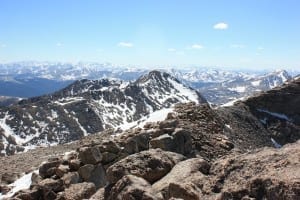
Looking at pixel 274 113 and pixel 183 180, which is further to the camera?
pixel 274 113

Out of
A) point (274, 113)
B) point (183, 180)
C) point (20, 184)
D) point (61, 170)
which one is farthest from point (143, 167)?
point (274, 113)

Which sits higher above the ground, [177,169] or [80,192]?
[177,169]

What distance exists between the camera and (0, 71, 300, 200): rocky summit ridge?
34.4ft

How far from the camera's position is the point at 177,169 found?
46.2 ft

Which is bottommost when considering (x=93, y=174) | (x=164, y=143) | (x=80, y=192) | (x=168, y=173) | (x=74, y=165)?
(x=93, y=174)

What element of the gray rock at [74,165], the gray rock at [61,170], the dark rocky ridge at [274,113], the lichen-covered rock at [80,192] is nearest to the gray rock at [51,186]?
→ the lichen-covered rock at [80,192]

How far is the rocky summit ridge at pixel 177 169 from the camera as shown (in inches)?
412

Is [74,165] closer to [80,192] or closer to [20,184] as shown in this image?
[20,184]

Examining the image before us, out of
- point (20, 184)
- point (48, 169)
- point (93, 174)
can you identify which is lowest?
point (20, 184)

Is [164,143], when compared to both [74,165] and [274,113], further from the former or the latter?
[274,113]

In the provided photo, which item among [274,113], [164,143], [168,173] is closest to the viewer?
[168,173]

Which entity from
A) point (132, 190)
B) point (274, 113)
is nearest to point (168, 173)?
point (132, 190)

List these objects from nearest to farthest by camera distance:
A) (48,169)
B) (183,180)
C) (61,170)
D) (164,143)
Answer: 1. (183,180)
2. (164,143)
3. (61,170)
4. (48,169)

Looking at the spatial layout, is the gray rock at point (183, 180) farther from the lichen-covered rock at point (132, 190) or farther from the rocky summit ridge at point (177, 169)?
the lichen-covered rock at point (132, 190)
